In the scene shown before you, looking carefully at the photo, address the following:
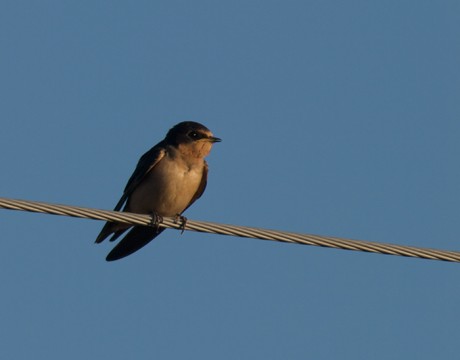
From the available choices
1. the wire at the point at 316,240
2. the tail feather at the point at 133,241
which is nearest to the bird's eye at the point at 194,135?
the tail feather at the point at 133,241

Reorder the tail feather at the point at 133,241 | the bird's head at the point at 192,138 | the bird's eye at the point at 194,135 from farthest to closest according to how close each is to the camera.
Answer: the bird's eye at the point at 194,135 → the bird's head at the point at 192,138 → the tail feather at the point at 133,241

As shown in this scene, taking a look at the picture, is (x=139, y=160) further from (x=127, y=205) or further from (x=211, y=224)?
(x=211, y=224)

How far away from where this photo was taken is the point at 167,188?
1146 cm

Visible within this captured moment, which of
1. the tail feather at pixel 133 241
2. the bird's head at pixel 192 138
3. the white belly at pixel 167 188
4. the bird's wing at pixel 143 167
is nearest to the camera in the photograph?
the white belly at pixel 167 188

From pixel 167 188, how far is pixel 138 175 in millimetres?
441

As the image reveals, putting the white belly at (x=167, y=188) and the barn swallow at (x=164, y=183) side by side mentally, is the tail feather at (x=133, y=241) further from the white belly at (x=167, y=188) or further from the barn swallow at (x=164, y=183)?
the white belly at (x=167, y=188)

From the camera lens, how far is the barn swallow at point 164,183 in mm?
11492

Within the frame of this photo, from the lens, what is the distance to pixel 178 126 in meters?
12.3

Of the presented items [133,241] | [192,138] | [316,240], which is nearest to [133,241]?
[133,241]

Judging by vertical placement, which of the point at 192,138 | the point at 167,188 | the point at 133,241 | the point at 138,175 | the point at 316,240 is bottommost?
the point at 316,240

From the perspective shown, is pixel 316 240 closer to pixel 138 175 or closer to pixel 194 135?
pixel 138 175

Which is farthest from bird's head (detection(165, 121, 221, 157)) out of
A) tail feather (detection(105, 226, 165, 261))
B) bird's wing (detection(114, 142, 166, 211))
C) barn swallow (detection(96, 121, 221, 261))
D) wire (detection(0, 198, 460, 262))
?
wire (detection(0, 198, 460, 262))

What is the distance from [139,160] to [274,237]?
479 cm

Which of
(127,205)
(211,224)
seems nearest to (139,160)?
(127,205)
